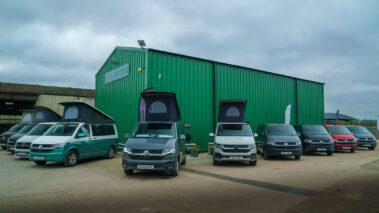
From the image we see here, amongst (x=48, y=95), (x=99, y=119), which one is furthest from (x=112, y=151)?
(x=48, y=95)

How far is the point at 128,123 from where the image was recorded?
1869cm

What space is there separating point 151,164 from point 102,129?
5973 mm

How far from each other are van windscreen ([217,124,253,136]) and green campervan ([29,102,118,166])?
522 centimetres

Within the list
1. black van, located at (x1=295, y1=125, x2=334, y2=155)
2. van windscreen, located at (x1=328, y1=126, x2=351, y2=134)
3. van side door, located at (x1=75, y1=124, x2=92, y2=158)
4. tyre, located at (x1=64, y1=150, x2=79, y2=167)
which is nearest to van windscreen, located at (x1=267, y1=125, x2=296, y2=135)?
black van, located at (x1=295, y1=125, x2=334, y2=155)

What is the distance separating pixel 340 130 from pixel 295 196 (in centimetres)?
1400

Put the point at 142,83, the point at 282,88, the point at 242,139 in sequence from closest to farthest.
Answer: the point at 242,139
the point at 142,83
the point at 282,88

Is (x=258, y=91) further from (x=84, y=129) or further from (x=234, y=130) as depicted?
(x=84, y=129)

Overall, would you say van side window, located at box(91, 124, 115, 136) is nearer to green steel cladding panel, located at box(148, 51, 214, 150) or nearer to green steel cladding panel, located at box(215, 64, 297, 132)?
green steel cladding panel, located at box(148, 51, 214, 150)

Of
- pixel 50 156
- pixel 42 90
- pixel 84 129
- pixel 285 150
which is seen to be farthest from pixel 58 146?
pixel 42 90

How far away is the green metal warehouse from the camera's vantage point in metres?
17.9

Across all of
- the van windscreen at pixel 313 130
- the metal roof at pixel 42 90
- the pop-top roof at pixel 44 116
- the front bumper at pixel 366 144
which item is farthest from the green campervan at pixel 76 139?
the metal roof at pixel 42 90

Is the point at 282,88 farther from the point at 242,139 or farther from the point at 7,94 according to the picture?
the point at 7,94

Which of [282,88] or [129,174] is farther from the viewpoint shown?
[282,88]

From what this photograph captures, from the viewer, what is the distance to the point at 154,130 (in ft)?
37.1
